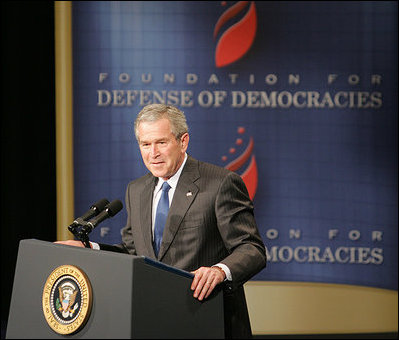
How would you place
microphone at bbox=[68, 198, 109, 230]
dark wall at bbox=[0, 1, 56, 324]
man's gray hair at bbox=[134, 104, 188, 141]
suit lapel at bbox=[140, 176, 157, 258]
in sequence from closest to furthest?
microphone at bbox=[68, 198, 109, 230]
man's gray hair at bbox=[134, 104, 188, 141]
suit lapel at bbox=[140, 176, 157, 258]
dark wall at bbox=[0, 1, 56, 324]

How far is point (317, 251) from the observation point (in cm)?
415

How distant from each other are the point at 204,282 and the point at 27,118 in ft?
8.92

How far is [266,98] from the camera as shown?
410 centimetres

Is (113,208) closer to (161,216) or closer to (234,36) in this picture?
(161,216)

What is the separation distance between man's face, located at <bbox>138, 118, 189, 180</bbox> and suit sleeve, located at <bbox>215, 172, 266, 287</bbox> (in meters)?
0.19

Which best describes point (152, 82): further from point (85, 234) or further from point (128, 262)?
point (128, 262)

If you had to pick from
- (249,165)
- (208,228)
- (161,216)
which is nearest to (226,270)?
(208,228)

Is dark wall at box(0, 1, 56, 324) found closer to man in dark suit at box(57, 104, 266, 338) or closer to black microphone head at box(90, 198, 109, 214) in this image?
man in dark suit at box(57, 104, 266, 338)

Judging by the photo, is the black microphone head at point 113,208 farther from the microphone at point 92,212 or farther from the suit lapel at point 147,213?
the suit lapel at point 147,213

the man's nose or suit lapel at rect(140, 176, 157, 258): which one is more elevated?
the man's nose

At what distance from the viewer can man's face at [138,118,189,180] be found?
1888 mm

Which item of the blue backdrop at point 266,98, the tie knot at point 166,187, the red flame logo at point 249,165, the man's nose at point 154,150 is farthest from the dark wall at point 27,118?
the man's nose at point 154,150

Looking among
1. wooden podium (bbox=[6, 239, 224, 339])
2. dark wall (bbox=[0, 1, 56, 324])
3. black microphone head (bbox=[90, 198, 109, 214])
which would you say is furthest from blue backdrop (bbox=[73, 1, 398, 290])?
wooden podium (bbox=[6, 239, 224, 339])

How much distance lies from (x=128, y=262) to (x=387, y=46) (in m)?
3.21
